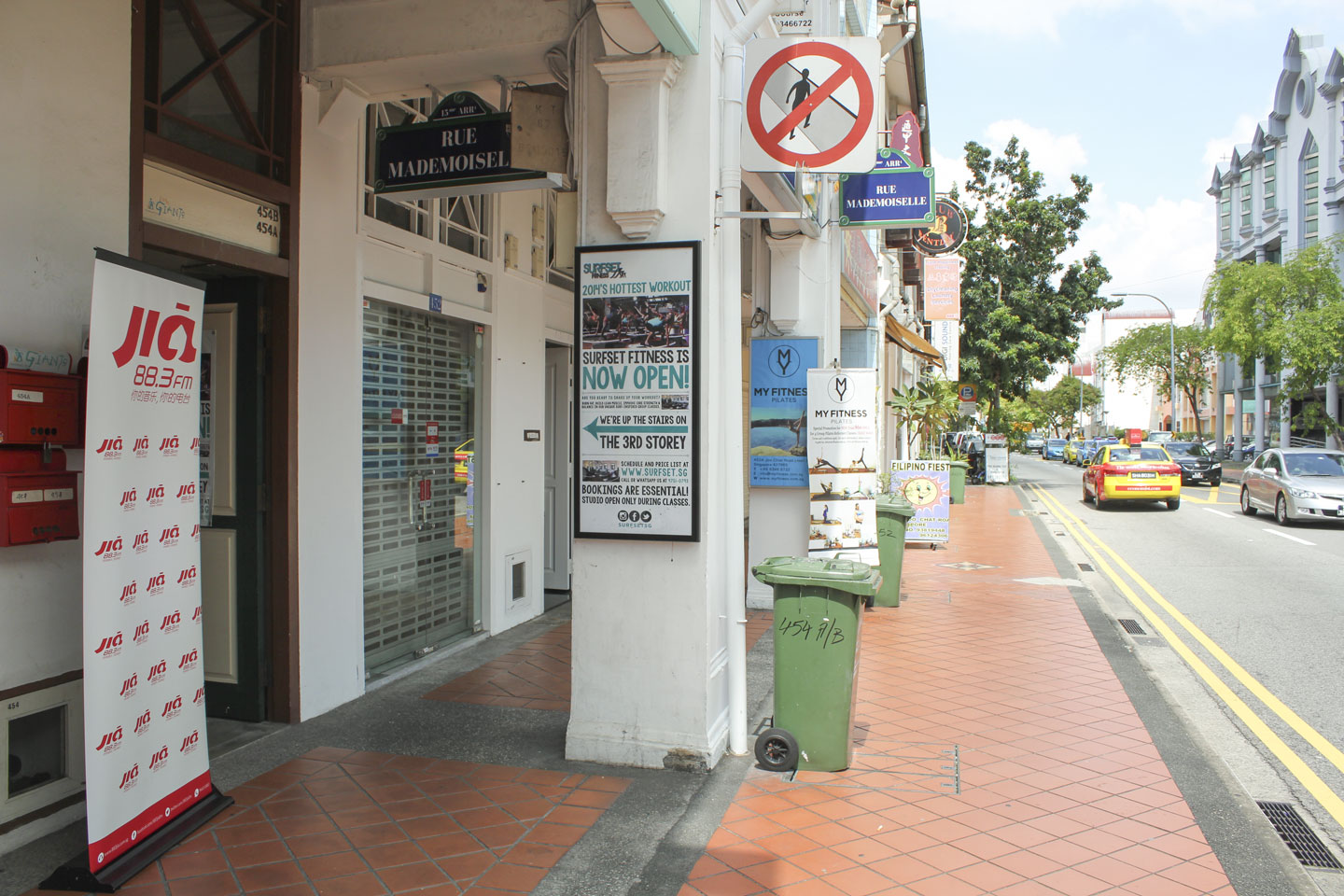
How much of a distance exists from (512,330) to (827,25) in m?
5.75

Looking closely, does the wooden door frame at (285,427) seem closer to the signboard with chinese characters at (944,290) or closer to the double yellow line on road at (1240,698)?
the double yellow line on road at (1240,698)

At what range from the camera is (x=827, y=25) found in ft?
35.3

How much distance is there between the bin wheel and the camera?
4938 mm

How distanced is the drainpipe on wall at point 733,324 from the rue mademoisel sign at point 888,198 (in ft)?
16.5

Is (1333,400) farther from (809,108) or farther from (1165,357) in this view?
(809,108)

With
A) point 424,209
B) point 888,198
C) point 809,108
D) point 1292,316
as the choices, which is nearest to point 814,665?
point 809,108

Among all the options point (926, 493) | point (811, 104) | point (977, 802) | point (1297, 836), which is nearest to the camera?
point (1297, 836)

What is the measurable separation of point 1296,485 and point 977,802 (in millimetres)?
16444

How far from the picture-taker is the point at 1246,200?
53.5 meters

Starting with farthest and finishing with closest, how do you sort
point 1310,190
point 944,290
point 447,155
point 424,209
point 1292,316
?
point 1310,190 → point 1292,316 → point 944,290 → point 424,209 → point 447,155

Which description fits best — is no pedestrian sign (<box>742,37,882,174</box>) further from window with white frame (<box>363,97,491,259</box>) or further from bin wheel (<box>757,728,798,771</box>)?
bin wheel (<box>757,728,798,771</box>)

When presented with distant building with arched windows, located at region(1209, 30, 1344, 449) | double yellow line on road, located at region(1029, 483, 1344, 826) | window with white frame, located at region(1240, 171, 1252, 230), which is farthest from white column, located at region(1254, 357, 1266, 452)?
double yellow line on road, located at region(1029, 483, 1344, 826)

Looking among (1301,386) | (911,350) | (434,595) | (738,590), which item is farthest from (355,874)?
(1301,386)

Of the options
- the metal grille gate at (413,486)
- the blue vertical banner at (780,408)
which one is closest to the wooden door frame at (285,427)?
the metal grille gate at (413,486)
